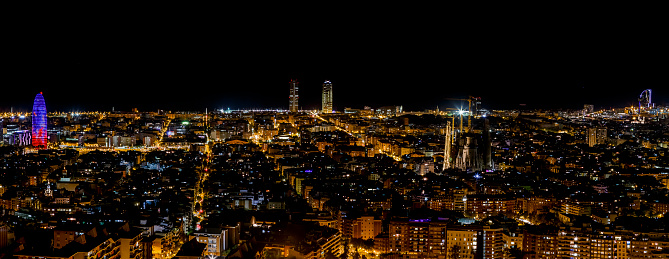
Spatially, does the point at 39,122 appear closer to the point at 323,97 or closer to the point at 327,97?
the point at 327,97

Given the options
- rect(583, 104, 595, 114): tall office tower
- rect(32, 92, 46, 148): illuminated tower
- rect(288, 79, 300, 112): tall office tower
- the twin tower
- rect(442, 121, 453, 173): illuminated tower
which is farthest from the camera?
rect(288, 79, 300, 112): tall office tower

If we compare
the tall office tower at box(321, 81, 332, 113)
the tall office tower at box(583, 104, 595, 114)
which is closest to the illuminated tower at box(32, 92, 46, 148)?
the tall office tower at box(321, 81, 332, 113)

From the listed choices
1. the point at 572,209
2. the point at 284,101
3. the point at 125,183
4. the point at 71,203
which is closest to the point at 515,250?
the point at 572,209

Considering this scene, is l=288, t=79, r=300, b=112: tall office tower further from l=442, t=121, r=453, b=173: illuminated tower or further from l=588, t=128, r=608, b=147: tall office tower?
l=442, t=121, r=453, b=173: illuminated tower

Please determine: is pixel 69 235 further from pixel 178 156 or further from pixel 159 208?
pixel 178 156

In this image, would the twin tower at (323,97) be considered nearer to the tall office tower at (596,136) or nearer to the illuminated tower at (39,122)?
the tall office tower at (596,136)

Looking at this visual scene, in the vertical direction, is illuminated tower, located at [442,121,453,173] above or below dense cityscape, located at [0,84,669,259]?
above
